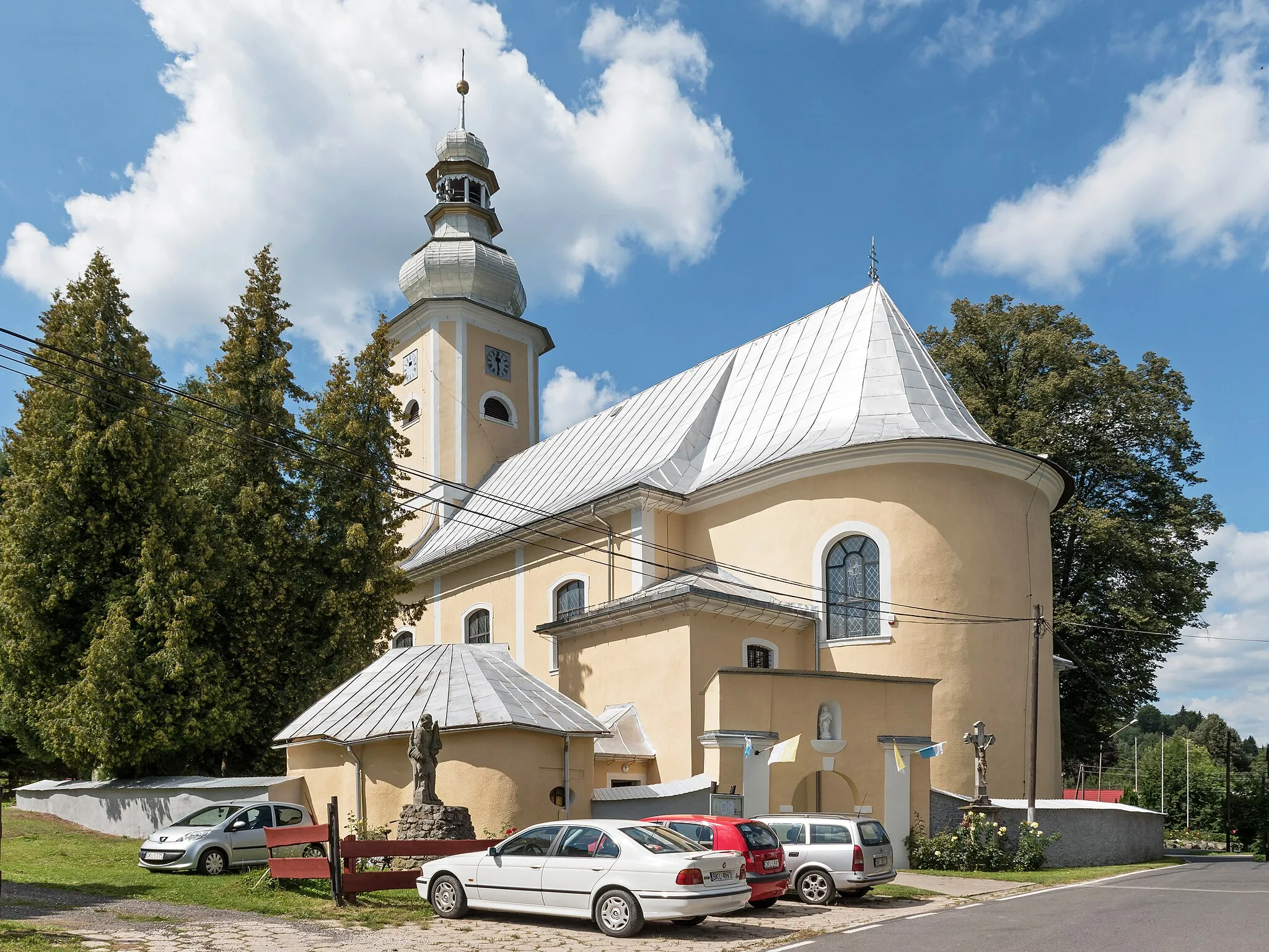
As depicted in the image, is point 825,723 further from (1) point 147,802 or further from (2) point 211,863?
(1) point 147,802

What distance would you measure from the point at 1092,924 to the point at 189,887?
11170 mm

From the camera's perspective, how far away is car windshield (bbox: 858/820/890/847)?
15.3 m

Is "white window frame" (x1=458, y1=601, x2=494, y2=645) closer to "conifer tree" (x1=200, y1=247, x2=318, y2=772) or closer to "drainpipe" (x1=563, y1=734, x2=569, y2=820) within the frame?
"conifer tree" (x1=200, y1=247, x2=318, y2=772)

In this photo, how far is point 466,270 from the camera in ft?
134

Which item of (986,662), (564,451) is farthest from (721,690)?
(564,451)

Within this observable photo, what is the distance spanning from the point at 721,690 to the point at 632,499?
754 cm

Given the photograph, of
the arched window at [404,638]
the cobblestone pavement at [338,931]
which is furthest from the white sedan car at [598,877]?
the arched window at [404,638]

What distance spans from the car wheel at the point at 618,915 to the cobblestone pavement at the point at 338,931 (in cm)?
12

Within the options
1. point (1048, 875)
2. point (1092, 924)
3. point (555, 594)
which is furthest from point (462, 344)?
point (1092, 924)

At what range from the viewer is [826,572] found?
24.0m

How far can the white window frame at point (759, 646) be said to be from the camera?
888 inches

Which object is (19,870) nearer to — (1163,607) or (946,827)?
(946,827)

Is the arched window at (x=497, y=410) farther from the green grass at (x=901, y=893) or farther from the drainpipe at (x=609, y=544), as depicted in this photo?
the green grass at (x=901, y=893)

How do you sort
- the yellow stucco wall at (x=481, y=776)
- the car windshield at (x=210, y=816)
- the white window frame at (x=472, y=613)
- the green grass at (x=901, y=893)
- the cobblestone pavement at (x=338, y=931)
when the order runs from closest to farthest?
the cobblestone pavement at (x=338, y=931), the green grass at (x=901, y=893), the yellow stucco wall at (x=481, y=776), the car windshield at (x=210, y=816), the white window frame at (x=472, y=613)
